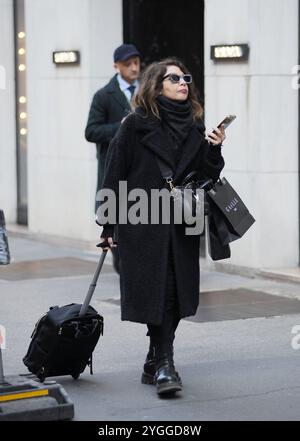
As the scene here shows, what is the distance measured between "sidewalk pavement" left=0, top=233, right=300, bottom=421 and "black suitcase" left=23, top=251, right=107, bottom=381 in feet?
0.57

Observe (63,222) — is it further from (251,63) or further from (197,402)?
(197,402)

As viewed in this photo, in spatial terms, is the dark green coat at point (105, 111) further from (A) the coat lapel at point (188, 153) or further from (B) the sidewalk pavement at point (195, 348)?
(A) the coat lapel at point (188, 153)

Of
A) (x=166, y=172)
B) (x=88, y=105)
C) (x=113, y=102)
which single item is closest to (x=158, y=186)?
(x=166, y=172)

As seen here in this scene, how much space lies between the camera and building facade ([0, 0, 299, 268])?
34.5 ft

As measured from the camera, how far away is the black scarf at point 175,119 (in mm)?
6766

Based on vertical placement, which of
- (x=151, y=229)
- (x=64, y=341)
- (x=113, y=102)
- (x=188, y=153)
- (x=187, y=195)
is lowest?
(x=64, y=341)

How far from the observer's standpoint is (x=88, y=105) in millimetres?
12797

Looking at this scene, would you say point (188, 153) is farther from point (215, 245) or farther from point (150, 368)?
point (150, 368)

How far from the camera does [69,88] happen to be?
516 inches

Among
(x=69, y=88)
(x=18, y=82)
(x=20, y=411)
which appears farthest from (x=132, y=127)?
(x=18, y=82)

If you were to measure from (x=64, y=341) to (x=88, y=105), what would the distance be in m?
6.28

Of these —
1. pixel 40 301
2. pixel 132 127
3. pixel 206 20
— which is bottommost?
pixel 40 301

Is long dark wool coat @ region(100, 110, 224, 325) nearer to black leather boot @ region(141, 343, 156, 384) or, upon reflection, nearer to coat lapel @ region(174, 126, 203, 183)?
coat lapel @ region(174, 126, 203, 183)

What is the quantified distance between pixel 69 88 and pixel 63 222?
60.6 inches
